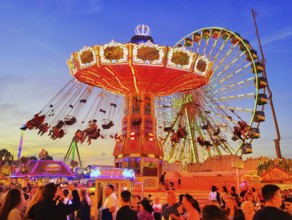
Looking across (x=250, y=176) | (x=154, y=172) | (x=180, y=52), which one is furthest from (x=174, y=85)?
(x=250, y=176)

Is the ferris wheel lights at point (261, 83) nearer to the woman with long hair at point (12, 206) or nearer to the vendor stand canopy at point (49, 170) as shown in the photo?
the vendor stand canopy at point (49, 170)

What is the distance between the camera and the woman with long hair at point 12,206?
3896mm

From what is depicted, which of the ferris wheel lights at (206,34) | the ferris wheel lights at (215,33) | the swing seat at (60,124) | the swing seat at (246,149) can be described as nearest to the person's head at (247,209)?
the swing seat at (60,124)

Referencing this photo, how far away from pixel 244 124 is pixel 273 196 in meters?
21.7

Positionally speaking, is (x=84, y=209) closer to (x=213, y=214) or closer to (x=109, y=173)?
(x=213, y=214)

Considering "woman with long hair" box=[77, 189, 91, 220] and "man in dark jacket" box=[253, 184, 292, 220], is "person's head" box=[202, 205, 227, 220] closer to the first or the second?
"man in dark jacket" box=[253, 184, 292, 220]

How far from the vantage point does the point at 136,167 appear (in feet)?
78.3

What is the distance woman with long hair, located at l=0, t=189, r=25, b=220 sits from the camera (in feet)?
12.8

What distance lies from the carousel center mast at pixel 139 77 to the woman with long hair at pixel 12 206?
1749 cm

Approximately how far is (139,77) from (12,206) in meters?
19.9

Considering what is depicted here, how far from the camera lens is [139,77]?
2353 cm

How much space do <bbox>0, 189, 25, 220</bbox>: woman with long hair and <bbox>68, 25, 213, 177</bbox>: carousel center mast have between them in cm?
1749

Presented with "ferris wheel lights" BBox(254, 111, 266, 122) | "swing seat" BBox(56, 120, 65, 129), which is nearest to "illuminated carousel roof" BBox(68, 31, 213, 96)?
"swing seat" BBox(56, 120, 65, 129)

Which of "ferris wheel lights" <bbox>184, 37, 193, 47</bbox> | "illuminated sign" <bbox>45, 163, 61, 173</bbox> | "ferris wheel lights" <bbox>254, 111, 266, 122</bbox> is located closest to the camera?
"illuminated sign" <bbox>45, 163, 61, 173</bbox>
